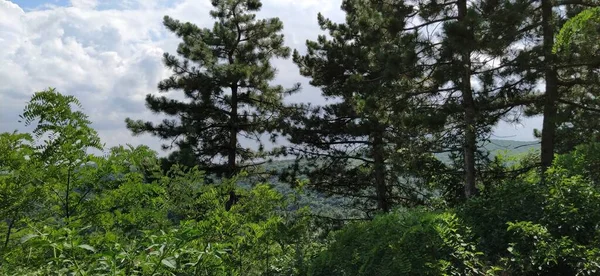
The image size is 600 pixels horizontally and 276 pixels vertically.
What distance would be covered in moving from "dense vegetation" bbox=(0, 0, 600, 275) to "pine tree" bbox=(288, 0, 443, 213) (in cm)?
7

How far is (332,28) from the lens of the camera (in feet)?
59.4

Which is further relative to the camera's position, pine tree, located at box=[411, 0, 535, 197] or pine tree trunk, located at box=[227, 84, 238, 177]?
pine tree trunk, located at box=[227, 84, 238, 177]

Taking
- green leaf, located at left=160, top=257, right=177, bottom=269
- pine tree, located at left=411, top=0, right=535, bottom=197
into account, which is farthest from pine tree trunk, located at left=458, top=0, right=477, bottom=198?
green leaf, located at left=160, top=257, right=177, bottom=269

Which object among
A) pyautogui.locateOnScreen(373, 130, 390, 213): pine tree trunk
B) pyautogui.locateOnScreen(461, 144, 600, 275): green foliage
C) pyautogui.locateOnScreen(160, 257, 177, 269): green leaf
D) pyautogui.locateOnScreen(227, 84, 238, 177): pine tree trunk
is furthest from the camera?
pyautogui.locateOnScreen(227, 84, 238, 177): pine tree trunk

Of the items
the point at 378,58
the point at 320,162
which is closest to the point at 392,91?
the point at 378,58

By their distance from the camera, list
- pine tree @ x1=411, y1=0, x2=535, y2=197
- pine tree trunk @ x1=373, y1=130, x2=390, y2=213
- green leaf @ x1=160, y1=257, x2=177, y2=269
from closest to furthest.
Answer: green leaf @ x1=160, y1=257, x2=177, y2=269
pine tree @ x1=411, y1=0, x2=535, y2=197
pine tree trunk @ x1=373, y1=130, x2=390, y2=213

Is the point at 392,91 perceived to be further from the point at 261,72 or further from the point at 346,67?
the point at 261,72

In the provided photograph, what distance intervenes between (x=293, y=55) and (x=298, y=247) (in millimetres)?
14744

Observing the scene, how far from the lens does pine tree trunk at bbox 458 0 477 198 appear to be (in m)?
10.4

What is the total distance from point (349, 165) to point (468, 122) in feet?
24.6

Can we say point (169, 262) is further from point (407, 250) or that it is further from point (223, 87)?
point (223, 87)

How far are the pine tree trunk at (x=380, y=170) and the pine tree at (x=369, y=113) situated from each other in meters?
0.03

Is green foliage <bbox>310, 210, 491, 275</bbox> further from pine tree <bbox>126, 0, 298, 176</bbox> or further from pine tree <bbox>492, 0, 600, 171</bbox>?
pine tree <bbox>126, 0, 298, 176</bbox>

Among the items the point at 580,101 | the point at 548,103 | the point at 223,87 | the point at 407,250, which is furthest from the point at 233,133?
the point at 407,250
